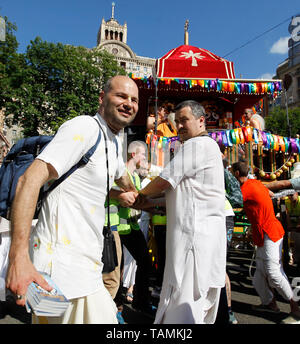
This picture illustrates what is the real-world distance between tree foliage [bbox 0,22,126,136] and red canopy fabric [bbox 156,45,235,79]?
19.3 meters

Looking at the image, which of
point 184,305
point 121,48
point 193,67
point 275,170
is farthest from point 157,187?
point 121,48

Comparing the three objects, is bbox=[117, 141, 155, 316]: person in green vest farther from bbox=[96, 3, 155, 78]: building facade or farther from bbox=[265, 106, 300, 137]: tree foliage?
bbox=[96, 3, 155, 78]: building facade

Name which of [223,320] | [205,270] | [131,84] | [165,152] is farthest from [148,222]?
[131,84]

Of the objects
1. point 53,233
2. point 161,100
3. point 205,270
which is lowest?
point 205,270

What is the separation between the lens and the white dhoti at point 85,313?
1.38 metres

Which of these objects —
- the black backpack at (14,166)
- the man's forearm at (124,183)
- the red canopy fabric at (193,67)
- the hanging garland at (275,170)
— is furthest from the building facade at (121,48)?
the black backpack at (14,166)

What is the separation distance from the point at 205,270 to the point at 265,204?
2.28m

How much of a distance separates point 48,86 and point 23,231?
1243 inches

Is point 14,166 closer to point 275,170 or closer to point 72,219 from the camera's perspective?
point 72,219

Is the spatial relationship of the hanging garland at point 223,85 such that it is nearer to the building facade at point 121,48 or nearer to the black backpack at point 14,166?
the black backpack at point 14,166

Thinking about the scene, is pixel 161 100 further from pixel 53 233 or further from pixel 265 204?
pixel 53 233

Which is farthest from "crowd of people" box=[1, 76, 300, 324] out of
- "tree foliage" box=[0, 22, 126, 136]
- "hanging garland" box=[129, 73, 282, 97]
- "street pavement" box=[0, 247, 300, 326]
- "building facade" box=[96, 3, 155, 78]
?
"building facade" box=[96, 3, 155, 78]

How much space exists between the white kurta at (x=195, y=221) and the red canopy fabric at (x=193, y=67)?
6266mm
